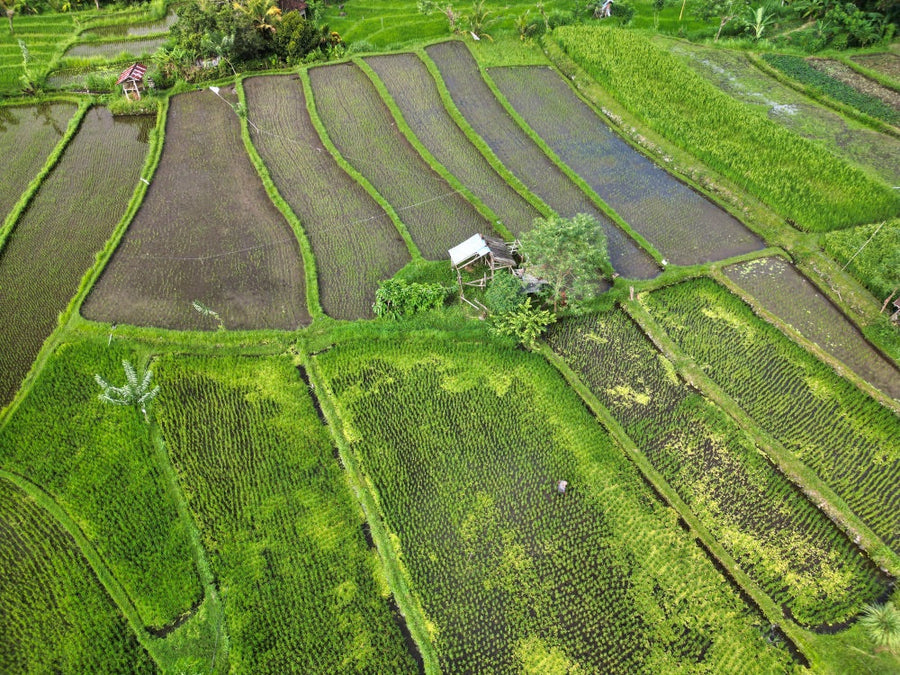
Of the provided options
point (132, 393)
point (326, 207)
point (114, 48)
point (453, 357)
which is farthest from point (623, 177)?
point (114, 48)

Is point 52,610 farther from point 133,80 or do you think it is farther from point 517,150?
point 133,80

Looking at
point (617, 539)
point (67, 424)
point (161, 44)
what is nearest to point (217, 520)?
point (67, 424)

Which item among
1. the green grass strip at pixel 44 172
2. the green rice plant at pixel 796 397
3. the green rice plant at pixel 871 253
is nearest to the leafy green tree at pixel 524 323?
the green rice plant at pixel 796 397

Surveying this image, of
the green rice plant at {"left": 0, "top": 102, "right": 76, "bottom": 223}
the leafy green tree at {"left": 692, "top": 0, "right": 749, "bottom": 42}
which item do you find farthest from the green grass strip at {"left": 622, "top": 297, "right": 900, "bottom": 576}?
the green rice plant at {"left": 0, "top": 102, "right": 76, "bottom": 223}

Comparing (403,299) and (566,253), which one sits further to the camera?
(403,299)

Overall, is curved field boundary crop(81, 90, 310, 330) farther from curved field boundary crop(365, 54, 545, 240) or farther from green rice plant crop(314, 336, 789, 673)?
curved field boundary crop(365, 54, 545, 240)

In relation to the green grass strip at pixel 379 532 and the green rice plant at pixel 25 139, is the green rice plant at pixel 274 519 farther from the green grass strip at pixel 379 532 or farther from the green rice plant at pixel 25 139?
the green rice plant at pixel 25 139

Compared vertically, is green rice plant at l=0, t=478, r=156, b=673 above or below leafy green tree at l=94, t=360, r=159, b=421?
below
